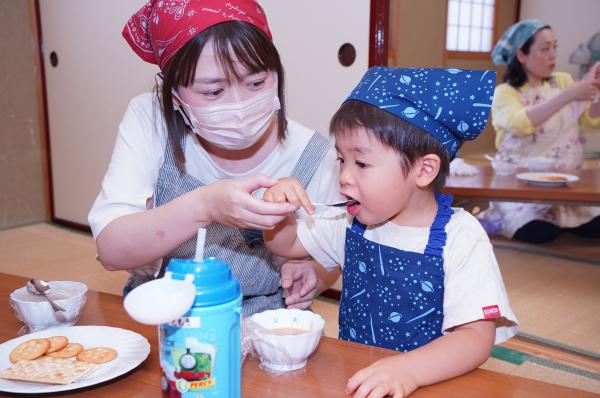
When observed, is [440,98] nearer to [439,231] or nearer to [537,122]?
[439,231]

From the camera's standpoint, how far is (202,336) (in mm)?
589

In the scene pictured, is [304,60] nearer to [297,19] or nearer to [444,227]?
[297,19]

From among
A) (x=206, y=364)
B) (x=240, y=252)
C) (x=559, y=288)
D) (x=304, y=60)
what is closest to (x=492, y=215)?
(x=559, y=288)

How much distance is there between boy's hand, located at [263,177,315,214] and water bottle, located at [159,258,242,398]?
1.18ft

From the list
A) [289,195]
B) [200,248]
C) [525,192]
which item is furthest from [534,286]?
[200,248]

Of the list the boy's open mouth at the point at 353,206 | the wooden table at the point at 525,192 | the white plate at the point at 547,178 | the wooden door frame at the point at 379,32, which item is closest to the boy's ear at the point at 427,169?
the boy's open mouth at the point at 353,206

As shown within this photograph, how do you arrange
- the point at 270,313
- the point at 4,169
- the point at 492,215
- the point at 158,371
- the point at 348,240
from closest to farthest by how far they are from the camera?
the point at 158,371
the point at 270,313
the point at 348,240
the point at 4,169
the point at 492,215

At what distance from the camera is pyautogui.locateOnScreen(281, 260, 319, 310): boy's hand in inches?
47.4

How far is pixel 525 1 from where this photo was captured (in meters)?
6.49

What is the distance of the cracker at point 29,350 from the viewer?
2.67 ft

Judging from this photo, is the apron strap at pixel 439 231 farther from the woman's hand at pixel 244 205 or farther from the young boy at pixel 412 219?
the woman's hand at pixel 244 205

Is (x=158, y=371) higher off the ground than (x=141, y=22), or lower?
lower

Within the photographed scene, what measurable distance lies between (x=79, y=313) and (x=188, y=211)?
9.6 inches

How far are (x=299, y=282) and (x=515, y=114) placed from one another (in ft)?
8.97
